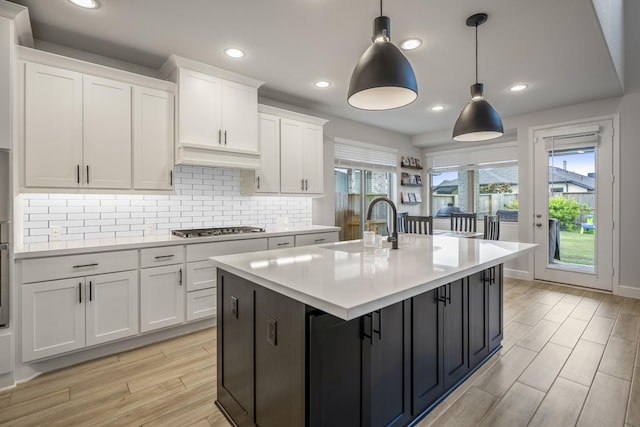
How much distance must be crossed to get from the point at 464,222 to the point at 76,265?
4.99 metres

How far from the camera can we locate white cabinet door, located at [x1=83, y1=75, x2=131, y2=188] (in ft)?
8.75

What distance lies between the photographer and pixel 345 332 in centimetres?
139

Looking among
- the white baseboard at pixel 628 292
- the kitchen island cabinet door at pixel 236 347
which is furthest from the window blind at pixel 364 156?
the white baseboard at pixel 628 292

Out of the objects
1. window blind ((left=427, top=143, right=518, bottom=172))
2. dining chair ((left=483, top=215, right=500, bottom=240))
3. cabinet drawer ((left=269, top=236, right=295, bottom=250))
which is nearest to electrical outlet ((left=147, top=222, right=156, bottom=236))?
cabinet drawer ((left=269, top=236, right=295, bottom=250))

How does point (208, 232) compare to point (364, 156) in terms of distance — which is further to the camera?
point (364, 156)

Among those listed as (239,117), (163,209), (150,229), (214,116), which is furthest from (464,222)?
(150,229)

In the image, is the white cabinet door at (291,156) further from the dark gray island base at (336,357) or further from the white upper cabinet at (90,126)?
the dark gray island base at (336,357)

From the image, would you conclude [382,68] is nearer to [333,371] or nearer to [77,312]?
[333,371]

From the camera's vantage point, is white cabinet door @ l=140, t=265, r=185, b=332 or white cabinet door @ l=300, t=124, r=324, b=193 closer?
white cabinet door @ l=140, t=265, r=185, b=332

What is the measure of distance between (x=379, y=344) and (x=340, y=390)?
286mm

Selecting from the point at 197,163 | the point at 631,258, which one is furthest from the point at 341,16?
the point at 631,258

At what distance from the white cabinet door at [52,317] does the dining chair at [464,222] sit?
4.79 m

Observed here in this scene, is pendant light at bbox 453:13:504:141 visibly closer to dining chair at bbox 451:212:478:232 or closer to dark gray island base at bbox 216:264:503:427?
dark gray island base at bbox 216:264:503:427

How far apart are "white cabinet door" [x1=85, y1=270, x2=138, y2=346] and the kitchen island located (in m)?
1.19
